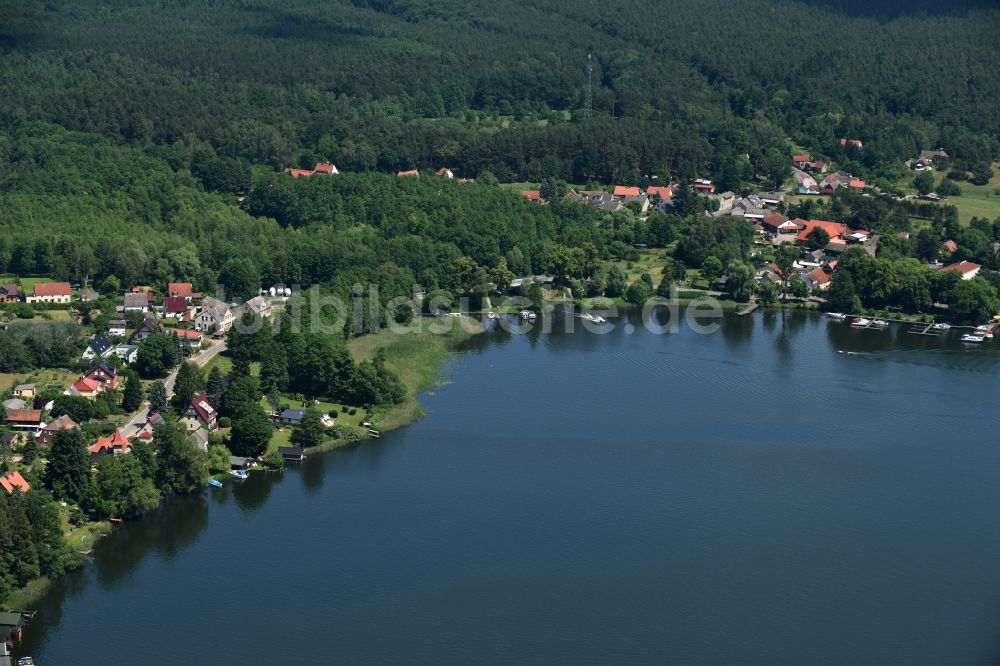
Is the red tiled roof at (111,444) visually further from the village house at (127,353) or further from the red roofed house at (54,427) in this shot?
the village house at (127,353)

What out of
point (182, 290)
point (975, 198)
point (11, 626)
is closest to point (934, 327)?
point (975, 198)

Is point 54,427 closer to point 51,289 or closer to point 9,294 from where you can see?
point 51,289

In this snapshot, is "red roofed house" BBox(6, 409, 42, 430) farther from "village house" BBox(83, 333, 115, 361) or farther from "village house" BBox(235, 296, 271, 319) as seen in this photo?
"village house" BBox(235, 296, 271, 319)

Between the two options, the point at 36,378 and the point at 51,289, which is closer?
the point at 36,378

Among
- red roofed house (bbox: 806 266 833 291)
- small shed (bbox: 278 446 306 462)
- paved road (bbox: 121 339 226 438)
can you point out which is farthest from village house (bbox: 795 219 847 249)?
small shed (bbox: 278 446 306 462)

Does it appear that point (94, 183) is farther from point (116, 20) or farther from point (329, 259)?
point (116, 20)

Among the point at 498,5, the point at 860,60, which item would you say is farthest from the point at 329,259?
the point at 498,5
